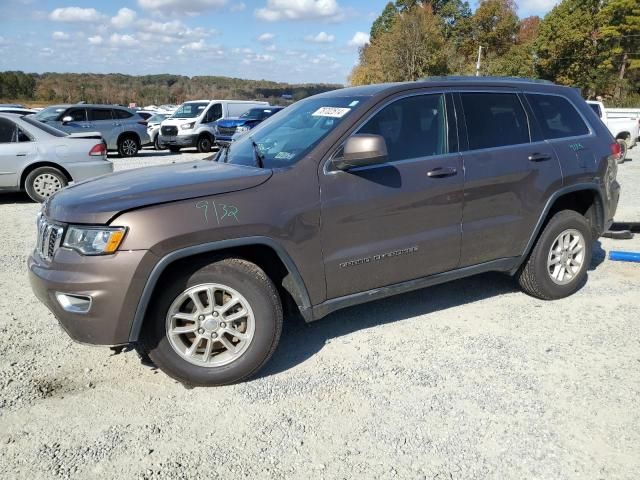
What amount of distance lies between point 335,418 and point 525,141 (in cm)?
271

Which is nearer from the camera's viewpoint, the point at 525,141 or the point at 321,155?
the point at 321,155

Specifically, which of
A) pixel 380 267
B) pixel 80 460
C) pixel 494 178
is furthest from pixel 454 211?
pixel 80 460

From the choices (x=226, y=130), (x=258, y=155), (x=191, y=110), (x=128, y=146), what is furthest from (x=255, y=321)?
(x=191, y=110)

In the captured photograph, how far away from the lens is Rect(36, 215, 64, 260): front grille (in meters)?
3.08

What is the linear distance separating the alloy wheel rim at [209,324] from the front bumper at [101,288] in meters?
0.27

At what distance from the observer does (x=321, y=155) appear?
340 centimetres

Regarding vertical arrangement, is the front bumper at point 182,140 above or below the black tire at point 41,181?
above

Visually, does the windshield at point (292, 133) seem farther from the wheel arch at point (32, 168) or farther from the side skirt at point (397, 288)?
the wheel arch at point (32, 168)

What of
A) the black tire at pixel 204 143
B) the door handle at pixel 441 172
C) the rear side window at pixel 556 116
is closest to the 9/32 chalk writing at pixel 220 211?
the door handle at pixel 441 172

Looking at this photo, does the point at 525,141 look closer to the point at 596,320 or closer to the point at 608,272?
the point at 596,320

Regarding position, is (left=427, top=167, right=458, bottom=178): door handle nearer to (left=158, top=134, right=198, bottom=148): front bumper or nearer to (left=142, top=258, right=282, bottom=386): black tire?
(left=142, top=258, right=282, bottom=386): black tire

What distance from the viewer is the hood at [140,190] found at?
9.71ft

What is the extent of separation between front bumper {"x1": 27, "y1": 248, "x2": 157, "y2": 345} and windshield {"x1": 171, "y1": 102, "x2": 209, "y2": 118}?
56.9 ft

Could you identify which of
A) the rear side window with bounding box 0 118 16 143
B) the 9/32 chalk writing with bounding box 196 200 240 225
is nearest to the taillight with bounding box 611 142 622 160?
the 9/32 chalk writing with bounding box 196 200 240 225
